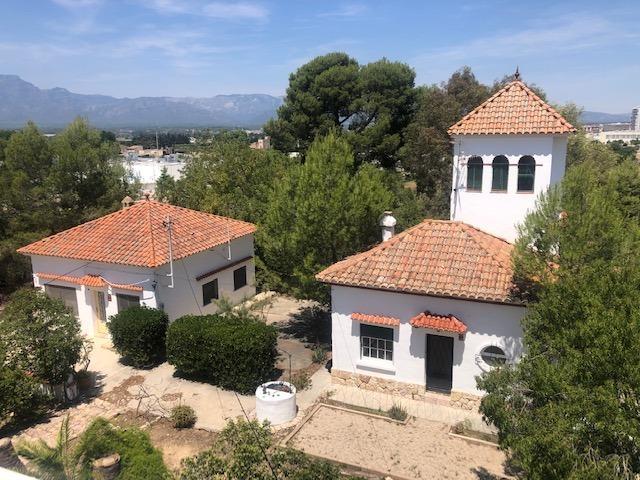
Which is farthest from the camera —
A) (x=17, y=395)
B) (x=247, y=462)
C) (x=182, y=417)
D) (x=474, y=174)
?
(x=474, y=174)

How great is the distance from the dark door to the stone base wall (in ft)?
1.08

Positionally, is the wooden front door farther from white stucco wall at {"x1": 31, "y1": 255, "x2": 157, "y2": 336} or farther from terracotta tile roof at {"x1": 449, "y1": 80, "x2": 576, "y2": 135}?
terracotta tile roof at {"x1": 449, "y1": 80, "x2": 576, "y2": 135}

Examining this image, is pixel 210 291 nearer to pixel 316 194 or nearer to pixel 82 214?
pixel 316 194

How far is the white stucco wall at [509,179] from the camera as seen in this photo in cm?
1672

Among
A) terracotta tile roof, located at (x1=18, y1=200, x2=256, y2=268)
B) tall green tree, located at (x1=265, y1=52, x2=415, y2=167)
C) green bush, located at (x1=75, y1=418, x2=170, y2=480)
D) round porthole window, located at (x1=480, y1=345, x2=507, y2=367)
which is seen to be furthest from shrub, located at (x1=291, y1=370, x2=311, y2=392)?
tall green tree, located at (x1=265, y1=52, x2=415, y2=167)

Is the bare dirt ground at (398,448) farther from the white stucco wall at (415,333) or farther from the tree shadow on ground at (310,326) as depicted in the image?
the tree shadow on ground at (310,326)

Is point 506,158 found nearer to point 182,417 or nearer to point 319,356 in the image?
point 319,356

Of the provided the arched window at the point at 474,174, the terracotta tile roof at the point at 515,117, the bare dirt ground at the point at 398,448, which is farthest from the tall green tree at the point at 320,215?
the bare dirt ground at the point at 398,448

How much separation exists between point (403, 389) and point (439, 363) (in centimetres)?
140

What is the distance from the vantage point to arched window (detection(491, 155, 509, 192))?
17.3 m

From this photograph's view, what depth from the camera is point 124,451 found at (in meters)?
9.30

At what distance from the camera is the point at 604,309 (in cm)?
823

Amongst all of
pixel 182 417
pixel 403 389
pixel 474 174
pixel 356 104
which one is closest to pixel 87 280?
pixel 182 417

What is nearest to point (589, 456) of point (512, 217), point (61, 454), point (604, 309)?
point (604, 309)
